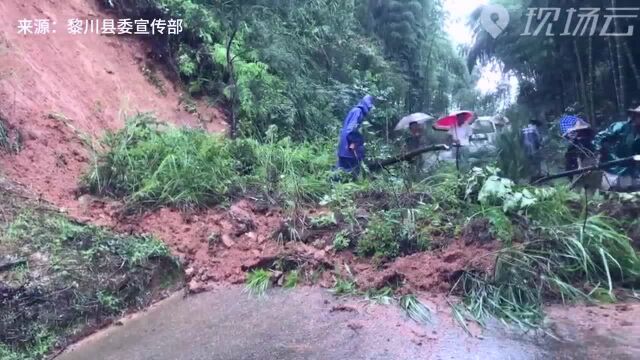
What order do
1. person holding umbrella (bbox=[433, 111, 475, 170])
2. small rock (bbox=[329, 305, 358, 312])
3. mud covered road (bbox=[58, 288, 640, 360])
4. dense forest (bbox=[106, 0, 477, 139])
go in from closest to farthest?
mud covered road (bbox=[58, 288, 640, 360]) → small rock (bbox=[329, 305, 358, 312]) → person holding umbrella (bbox=[433, 111, 475, 170]) → dense forest (bbox=[106, 0, 477, 139])

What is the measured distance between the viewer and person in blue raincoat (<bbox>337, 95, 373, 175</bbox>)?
7035mm

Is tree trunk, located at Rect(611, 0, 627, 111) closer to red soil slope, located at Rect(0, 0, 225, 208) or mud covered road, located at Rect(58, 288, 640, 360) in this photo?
mud covered road, located at Rect(58, 288, 640, 360)

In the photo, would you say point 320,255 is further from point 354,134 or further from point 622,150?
point 622,150

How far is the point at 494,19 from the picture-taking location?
10984mm

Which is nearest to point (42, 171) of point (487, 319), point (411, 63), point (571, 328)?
point (487, 319)

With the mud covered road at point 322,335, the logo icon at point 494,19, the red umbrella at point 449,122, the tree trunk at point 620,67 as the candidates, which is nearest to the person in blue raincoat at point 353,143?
the red umbrella at point 449,122

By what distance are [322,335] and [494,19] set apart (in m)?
9.00

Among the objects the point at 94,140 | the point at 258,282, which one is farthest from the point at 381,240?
the point at 94,140

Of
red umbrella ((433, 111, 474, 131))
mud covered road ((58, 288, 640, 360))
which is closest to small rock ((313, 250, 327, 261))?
mud covered road ((58, 288, 640, 360))

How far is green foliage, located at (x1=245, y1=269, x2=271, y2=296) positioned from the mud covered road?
0.51 feet

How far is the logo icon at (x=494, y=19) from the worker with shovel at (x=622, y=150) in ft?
16.9

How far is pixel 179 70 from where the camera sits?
9594 millimetres

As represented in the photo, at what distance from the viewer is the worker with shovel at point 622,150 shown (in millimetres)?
5637

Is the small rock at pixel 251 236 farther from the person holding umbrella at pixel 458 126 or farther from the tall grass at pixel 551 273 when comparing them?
the person holding umbrella at pixel 458 126
